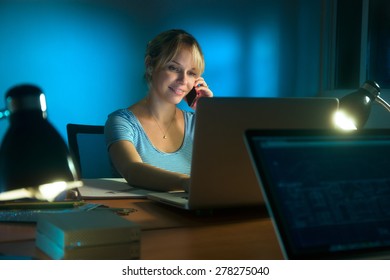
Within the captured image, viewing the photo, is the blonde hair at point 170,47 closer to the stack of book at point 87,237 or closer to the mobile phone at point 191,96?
the mobile phone at point 191,96

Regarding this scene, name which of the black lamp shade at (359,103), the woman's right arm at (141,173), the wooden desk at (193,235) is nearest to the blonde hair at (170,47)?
the woman's right arm at (141,173)

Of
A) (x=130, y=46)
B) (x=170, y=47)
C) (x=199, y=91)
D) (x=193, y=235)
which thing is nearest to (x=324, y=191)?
(x=193, y=235)

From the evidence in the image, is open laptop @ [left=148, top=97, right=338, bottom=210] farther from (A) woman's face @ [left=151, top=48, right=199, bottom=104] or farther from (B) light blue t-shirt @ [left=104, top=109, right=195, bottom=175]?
(A) woman's face @ [left=151, top=48, right=199, bottom=104]

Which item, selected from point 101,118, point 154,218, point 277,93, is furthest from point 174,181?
point 277,93

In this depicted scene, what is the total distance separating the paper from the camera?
1.44 m

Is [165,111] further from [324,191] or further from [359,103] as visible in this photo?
[324,191]

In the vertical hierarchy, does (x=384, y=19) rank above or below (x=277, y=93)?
above

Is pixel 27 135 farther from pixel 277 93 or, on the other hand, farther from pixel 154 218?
pixel 277 93

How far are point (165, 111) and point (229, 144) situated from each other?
3.93ft

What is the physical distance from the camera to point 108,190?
Result: 1.54 m

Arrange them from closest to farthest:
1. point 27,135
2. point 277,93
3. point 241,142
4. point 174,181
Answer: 1. point 27,135
2. point 241,142
3. point 174,181
4. point 277,93

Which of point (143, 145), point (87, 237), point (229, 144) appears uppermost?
point (143, 145)

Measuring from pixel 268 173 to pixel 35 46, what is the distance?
2.80m

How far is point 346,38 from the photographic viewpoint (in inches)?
160
